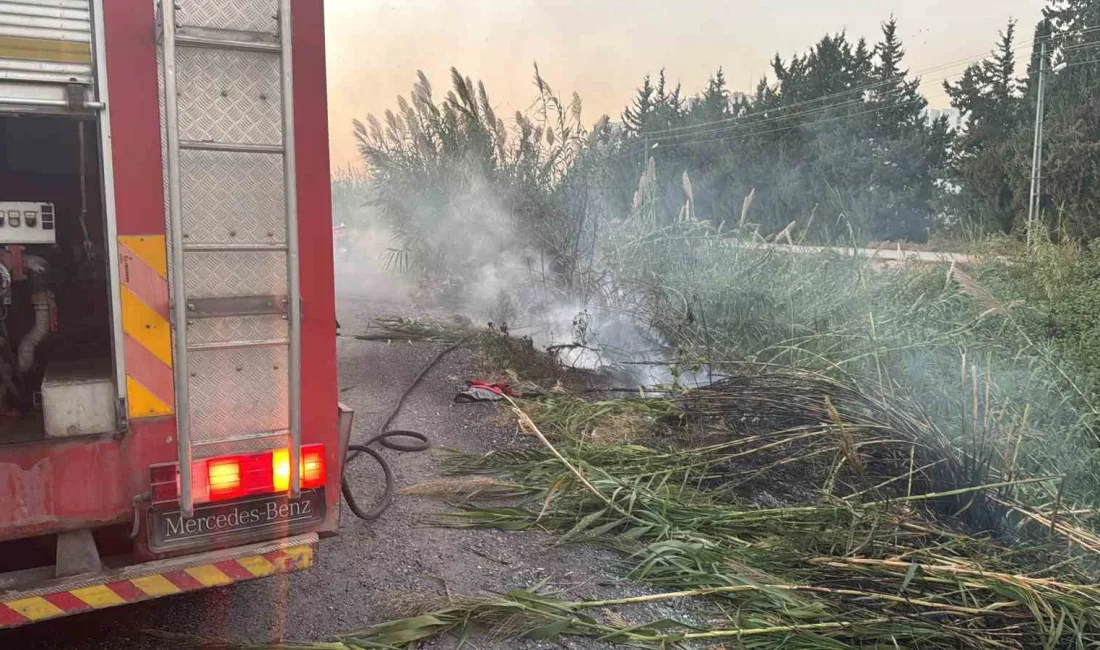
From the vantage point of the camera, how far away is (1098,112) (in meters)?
18.8

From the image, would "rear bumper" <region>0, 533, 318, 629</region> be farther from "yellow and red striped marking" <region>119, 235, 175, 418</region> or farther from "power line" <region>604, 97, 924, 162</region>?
"power line" <region>604, 97, 924, 162</region>

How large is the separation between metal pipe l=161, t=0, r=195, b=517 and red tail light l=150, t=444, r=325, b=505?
0.15ft

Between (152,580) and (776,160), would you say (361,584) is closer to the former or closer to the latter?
(152,580)

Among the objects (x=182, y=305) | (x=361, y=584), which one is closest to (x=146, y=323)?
(x=182, y=305)

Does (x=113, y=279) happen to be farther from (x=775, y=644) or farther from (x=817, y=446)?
(x=817, y=446)

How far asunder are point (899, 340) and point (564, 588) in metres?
3.44

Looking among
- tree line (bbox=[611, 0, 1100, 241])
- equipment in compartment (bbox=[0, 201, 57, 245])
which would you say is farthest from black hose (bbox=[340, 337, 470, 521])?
tree line (bbox=[611, 0, 1100, 241])

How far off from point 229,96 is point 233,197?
298 mm

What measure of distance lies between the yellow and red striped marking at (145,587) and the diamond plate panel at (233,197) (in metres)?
1.04

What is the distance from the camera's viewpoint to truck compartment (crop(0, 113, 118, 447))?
2277 millimetres

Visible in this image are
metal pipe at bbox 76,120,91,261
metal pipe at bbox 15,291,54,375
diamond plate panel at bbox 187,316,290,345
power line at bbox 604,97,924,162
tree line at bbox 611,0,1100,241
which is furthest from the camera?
power line at bbox 604,97,924,162

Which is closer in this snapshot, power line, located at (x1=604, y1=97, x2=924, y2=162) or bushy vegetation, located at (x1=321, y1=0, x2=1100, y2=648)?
bushy vegetation, located at (x1=321, y1=0, x2=1100, y2=648)

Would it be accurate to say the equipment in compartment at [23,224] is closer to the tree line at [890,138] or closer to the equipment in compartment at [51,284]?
the equipment in compartment at [51,284]

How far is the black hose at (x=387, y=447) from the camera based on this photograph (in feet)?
12.0
